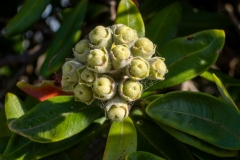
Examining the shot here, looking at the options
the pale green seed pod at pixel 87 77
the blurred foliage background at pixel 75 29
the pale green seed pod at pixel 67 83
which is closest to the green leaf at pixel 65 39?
the blurred foliage background at pixel 75 29

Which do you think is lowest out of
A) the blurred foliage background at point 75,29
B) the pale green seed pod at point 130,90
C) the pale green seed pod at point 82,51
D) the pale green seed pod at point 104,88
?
the blurred foliage background at point 75,29

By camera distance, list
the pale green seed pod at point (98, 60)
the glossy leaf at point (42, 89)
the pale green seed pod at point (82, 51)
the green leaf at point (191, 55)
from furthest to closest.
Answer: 1. the glossy leaf at point (42, 89)
2. the green leaf at point (191, 55)
3. the pale green seed pod at point (82, 51)
4. the pale green seed pod at point (98, 60)

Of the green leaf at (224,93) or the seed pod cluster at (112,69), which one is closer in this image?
the seed pod cluster at (112,69)

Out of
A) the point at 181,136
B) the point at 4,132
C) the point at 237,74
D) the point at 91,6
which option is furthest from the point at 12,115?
the point at 237,74

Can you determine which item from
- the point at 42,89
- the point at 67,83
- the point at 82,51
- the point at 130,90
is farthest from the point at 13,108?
the point at 130,90

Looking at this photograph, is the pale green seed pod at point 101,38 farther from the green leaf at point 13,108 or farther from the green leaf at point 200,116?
the green leaf at point 13,108

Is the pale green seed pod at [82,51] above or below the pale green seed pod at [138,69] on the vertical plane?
above
